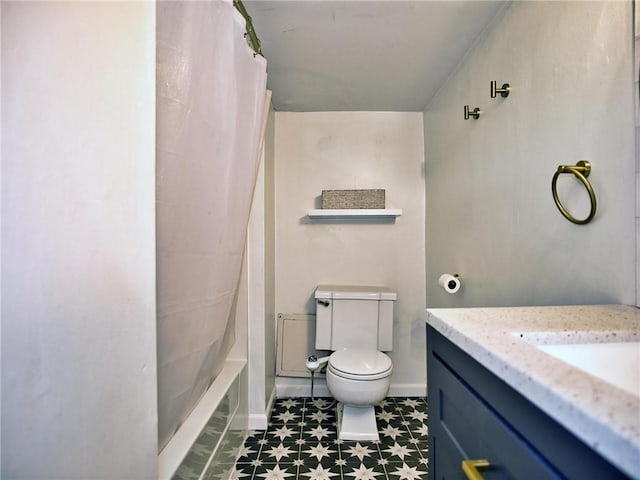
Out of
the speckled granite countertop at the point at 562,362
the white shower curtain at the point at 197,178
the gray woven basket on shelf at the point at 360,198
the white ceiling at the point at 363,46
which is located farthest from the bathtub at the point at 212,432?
the white ceiling at the point at 363,46

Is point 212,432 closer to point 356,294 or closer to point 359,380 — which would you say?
point 359,380

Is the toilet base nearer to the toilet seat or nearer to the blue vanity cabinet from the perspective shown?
the toilet seat

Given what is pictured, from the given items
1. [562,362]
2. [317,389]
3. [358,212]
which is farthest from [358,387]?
[562,362]

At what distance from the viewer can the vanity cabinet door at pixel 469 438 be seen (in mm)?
443

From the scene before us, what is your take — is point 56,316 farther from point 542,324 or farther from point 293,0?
point 293,0

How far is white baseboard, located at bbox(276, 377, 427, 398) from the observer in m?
2.23

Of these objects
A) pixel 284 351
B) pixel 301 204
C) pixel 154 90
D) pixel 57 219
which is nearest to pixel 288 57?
pixel 301 204

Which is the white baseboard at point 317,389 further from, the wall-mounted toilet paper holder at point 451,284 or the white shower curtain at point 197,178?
the white shower curtain at point 197,178

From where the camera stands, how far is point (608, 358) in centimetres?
59

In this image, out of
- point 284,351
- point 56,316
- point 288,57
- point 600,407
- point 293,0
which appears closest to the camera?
point 600,407

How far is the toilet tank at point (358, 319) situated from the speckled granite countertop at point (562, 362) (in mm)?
1292

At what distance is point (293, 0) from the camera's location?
1.23 meters

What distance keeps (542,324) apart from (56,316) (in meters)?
1.00

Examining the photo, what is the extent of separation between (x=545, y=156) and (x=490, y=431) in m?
0.93
